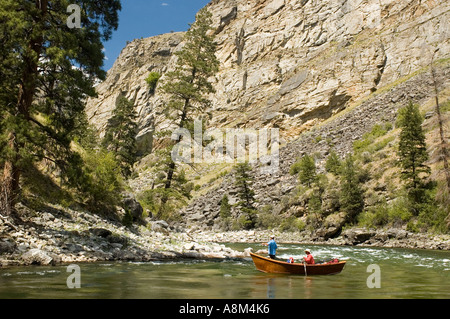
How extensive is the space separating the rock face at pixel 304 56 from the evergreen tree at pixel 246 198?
20.4 meters

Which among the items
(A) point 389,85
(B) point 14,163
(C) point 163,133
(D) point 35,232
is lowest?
(D) point 35,232

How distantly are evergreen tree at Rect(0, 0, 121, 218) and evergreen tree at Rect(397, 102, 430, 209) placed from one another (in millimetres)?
24437

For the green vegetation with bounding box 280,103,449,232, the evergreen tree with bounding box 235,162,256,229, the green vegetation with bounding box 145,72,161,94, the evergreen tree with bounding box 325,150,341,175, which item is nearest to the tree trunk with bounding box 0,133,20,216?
the green vegetation with bounding box 280,103,449,232

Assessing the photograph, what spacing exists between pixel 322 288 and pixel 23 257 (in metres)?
9.36

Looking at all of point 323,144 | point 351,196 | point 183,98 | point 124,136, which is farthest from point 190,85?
point 323,144

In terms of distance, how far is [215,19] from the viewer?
305ft

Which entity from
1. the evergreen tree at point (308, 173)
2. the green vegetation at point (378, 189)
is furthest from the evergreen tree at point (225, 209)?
the evergreen tree at point (308, 173)

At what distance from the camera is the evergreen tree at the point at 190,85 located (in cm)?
2589

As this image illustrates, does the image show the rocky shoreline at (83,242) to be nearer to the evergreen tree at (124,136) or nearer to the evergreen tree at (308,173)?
the evergreen tree at (308,173)

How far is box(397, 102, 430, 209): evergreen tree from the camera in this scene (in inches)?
1089

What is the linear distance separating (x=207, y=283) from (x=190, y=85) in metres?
19.1

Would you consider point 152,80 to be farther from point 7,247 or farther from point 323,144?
point 7,247

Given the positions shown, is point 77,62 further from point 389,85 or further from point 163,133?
point 389,85

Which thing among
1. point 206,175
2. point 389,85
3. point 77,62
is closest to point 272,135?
point 206,175
